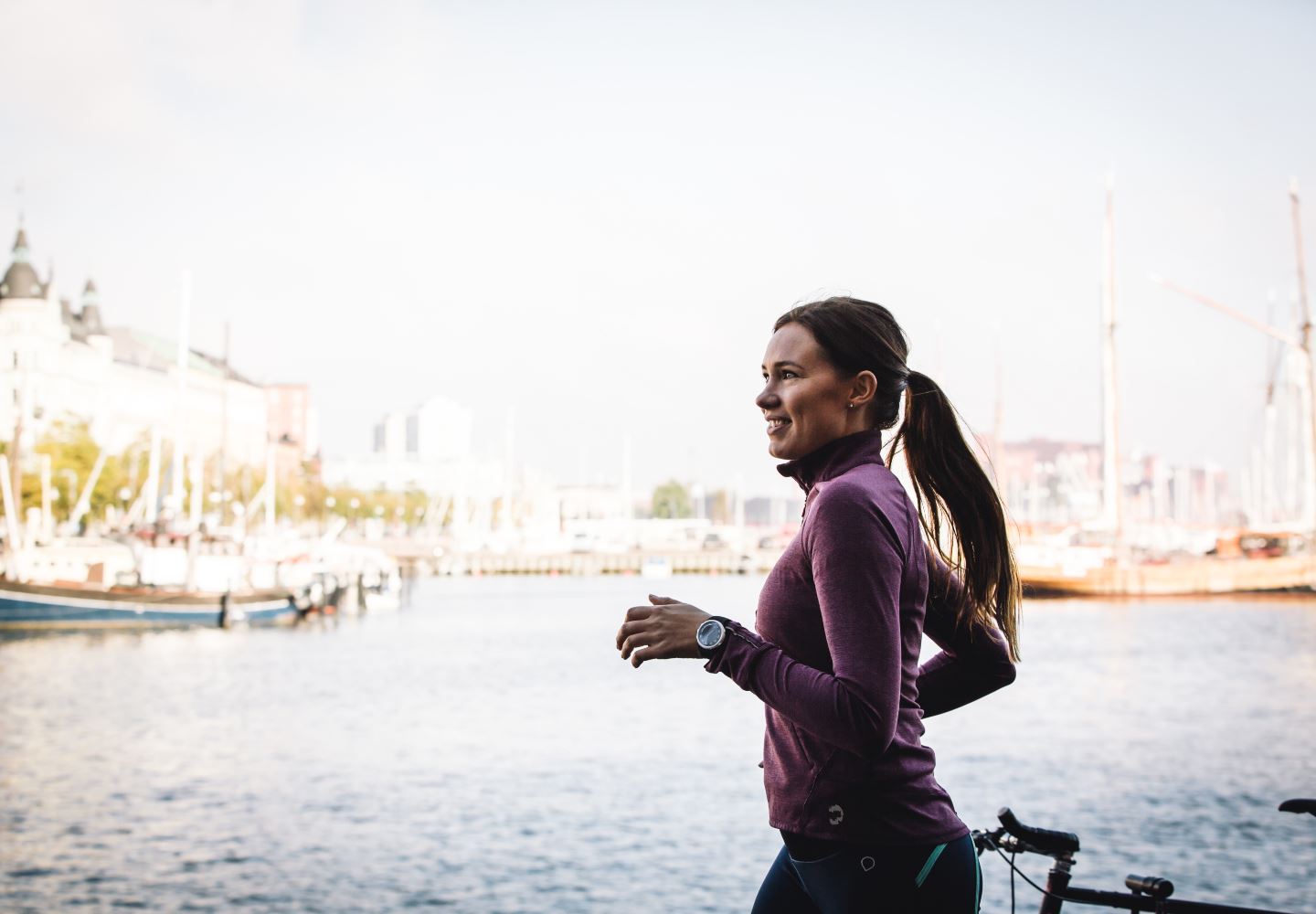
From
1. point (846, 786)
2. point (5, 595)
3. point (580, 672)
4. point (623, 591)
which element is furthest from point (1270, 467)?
point (846, 786)

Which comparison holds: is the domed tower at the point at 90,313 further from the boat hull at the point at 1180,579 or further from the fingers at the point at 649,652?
the fingers at the point at 649,652

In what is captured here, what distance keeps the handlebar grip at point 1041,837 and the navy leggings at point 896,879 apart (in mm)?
997

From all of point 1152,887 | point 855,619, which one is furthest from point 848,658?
point 1152,887

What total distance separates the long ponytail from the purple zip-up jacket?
61 mm

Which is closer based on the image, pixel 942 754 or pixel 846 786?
pixel 846 786

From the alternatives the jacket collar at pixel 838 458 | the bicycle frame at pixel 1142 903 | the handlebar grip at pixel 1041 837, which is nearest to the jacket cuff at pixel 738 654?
the jacket collar at pixel 838 458

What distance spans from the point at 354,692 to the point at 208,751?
1082 centimetres

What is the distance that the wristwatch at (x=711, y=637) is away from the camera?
2898mm

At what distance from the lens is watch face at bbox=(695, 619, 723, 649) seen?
2.90 m

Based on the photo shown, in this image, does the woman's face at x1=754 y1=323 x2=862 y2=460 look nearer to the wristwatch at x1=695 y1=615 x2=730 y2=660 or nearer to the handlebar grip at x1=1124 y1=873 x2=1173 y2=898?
the wristwatch at x1=695 y1=615 x2=730 y2=660

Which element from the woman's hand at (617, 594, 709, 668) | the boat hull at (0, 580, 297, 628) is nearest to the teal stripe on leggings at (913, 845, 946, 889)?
the woman's hand at (617, 594, 709, 668)

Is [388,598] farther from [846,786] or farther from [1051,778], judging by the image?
[846,786]

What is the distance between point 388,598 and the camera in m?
83.1

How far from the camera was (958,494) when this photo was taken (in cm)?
333
